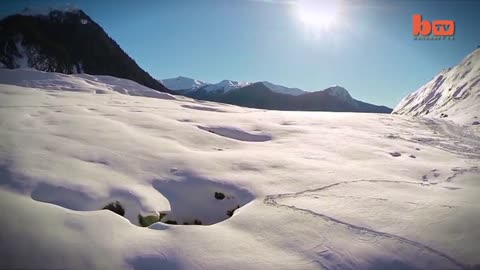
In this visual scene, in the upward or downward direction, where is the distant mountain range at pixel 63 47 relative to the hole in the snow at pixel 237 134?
upward

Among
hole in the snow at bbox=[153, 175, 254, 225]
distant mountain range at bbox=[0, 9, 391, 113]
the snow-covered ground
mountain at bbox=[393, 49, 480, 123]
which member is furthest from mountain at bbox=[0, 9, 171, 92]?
hole in the snow at bbox=[153, 175, 254, 225]

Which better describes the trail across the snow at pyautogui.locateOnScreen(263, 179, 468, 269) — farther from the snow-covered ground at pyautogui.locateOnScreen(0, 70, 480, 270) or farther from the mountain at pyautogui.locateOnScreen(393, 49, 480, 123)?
the mountain at pyautogui.locateOnScreen(393, 49, 480, 123)

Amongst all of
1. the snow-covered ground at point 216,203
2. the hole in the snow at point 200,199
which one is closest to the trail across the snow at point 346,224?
the snow-covered ground at point 216,203

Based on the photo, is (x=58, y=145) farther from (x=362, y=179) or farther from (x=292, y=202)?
(x=362, y=179)

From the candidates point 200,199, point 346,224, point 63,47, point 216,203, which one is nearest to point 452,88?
point 346,224

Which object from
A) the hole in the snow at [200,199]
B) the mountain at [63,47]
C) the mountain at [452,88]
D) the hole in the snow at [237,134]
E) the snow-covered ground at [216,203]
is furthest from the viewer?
the mountain at [63,47]

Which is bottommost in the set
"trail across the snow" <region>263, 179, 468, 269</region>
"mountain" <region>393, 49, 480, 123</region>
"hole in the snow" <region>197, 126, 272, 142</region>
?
"trail across the snow" <region>263, 179, 468, 269</region>

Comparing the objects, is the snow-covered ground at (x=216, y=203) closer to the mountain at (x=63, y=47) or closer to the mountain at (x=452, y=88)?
the mountain at (x=452, y=88)

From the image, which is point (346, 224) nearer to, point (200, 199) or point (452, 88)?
point (200, 199)
